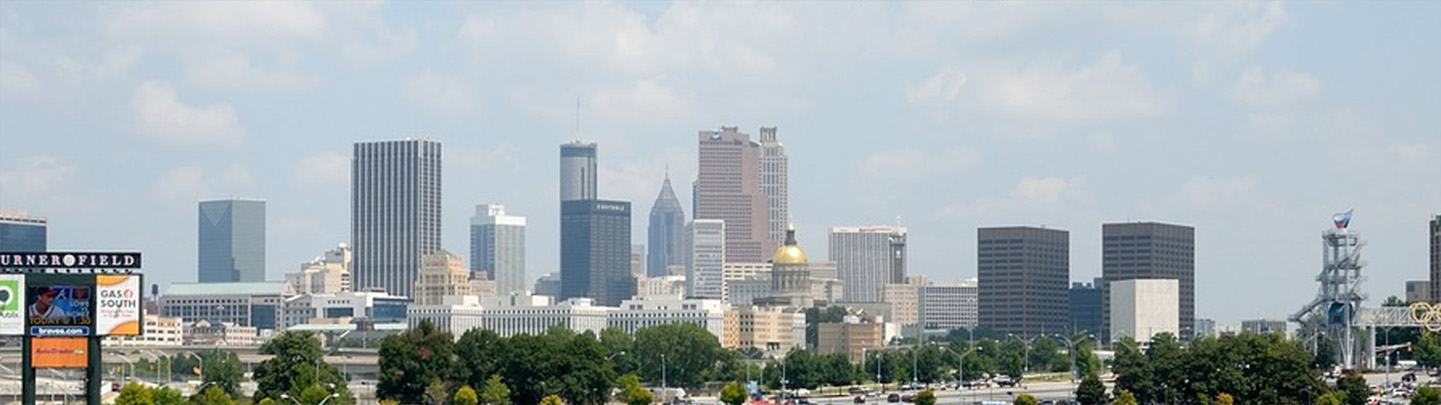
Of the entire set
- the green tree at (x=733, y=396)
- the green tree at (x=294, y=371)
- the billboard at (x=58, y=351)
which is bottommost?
the green tree at (x=733, y=396)

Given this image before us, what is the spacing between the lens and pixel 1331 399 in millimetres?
160375

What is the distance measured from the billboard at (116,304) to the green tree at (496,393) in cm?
6312

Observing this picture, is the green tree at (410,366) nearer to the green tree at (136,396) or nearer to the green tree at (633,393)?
the green tree at (633,393)

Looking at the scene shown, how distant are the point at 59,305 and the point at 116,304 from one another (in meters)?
2.32

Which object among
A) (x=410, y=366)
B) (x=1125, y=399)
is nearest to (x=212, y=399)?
(x=410, y=366)

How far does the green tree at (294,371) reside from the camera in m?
171

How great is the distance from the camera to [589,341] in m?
183

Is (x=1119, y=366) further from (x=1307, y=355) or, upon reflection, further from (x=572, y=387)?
(x=572, y=387)

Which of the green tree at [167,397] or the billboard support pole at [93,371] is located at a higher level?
the billboard support pole at [93,371]

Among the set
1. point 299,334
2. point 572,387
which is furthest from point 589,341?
point 299,334

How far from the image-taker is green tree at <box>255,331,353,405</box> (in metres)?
171

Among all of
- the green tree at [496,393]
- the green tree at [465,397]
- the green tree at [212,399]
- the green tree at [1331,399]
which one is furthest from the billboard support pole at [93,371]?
the green tree at [1331,399]

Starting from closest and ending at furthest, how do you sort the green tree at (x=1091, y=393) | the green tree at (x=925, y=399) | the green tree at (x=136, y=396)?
the green tree at (x=136, y=396)
the green tree at (x=925, y=399)
the green tree at (x=1091, y=393)

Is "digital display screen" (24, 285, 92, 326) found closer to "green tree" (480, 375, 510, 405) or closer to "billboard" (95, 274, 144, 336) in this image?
"billboard" (95, 274, 144, 336)
